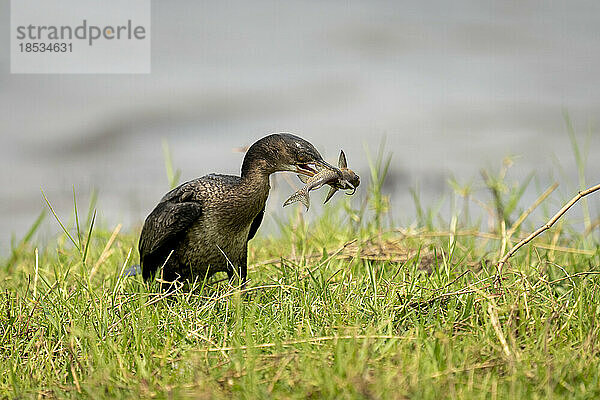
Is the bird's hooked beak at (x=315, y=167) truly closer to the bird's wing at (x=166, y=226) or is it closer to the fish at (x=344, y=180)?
the fish at (x=344, y=180)

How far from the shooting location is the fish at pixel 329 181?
3.95 meters

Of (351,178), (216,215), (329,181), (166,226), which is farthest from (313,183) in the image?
(166,226)

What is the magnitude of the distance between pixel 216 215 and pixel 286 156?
0.59 metres

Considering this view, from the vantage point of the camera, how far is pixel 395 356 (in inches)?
110

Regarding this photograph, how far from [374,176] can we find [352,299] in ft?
7.20

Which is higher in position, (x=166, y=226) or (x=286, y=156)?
(x=286, y=156)

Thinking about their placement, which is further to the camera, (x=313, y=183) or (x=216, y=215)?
(x=216, y=215)

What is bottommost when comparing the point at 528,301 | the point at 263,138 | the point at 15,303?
the point at 15,303

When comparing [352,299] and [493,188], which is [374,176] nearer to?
[493,188]

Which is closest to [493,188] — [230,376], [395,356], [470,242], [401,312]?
[470,242]

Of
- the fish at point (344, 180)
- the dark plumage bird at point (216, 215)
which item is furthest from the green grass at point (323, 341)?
the fish at point (344, 180)

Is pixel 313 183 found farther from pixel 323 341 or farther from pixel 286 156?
pixel 323 341

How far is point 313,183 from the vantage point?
3990 millimetres

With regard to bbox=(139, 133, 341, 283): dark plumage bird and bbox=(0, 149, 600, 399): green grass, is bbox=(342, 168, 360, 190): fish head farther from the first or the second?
bbox=(0, 149, 600, 399): green grass
